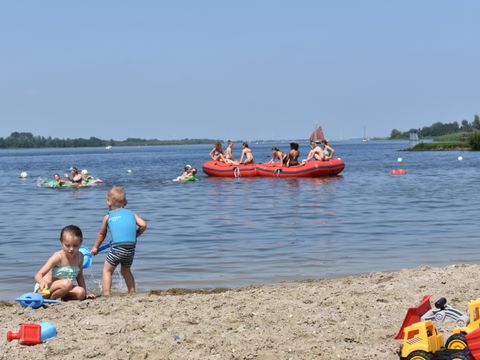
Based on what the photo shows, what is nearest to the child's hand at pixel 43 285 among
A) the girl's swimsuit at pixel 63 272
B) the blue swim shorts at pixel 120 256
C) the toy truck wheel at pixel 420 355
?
the girl's swimsuit at pixel 63 272

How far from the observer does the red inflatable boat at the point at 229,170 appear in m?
31.4

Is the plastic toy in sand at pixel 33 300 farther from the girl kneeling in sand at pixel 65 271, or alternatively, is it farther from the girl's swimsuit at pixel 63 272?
the girl's swimsuit at pixel 63 272

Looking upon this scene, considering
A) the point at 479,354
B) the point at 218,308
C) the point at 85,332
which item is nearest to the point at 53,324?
the point at 85,332

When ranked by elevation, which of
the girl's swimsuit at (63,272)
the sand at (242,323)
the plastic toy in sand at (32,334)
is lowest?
the sand at (242,323)

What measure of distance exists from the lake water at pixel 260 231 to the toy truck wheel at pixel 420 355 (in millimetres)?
4362

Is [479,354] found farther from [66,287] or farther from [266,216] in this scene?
[266,216]

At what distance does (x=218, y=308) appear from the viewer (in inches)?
244

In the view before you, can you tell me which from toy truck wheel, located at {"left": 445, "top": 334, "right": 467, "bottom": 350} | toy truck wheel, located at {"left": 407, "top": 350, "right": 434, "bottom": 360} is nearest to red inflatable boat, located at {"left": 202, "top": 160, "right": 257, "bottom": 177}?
toy truck wheel, located at {"left": 445, "top": 334, "right": 467, "bottom": 350}

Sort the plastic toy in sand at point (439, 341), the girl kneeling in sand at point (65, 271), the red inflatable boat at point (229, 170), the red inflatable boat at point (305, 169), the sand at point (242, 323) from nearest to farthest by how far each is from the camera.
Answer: the plastic toy in sand at point (439, 341) → the sand at point (242, 323) → the girl kneeling in sand at point (65, 271) → the red inflatable boat at point (305, 169) → the red inflatable boat at point (229, 170)

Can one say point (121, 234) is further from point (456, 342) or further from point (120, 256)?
point (456, 342)

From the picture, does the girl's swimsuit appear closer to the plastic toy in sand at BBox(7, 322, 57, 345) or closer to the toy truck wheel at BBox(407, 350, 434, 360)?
the plastic toy in sand at BBox(7, 322, 57, 345)

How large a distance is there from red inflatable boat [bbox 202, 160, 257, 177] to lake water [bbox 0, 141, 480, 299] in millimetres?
Answer: 4281

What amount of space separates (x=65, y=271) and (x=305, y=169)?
907 inches

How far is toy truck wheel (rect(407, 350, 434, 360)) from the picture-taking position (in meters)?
4.71
